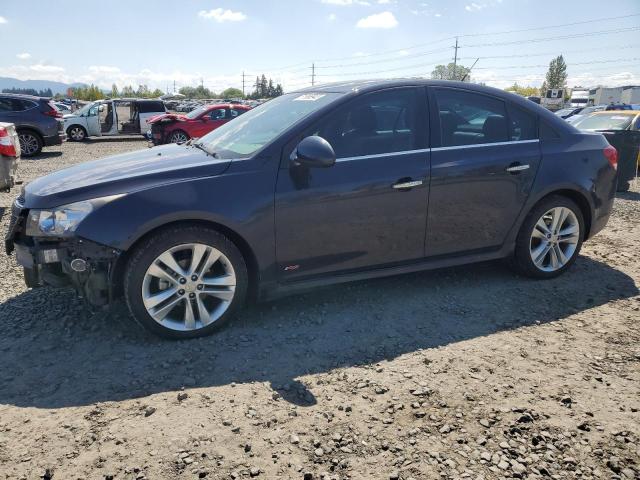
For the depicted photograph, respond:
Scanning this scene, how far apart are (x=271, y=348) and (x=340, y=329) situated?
1.74 feet

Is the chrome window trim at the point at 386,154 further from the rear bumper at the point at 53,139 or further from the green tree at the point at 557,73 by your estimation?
the green tree at the point at 557,73

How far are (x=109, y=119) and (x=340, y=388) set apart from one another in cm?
2010

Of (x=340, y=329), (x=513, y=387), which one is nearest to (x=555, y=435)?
(x=513, y=387)

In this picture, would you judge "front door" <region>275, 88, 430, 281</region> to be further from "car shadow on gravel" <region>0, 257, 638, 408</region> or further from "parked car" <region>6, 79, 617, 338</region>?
"car shadow on gravel" <region>0, 257, 638, 408</region>

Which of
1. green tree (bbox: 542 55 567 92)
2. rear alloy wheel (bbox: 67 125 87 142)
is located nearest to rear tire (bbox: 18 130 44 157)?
rear alloy wheel (bbox: 67 125 87 142)

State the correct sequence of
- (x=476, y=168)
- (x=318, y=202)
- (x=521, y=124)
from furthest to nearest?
(x=521, y=124)
(x=476, y=168)
(x=318, y=202)

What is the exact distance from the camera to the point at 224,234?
129 inches

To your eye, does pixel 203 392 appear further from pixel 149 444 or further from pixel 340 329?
pixel 340 329

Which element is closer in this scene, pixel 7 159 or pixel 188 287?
pixel 188 287

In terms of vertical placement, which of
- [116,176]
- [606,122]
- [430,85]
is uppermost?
[430,85]

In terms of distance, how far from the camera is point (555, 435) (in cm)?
238

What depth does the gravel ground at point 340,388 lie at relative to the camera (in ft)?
7.29

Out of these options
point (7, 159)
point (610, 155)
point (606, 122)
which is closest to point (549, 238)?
point (610, 155)

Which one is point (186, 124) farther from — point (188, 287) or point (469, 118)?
point (188, 287)
